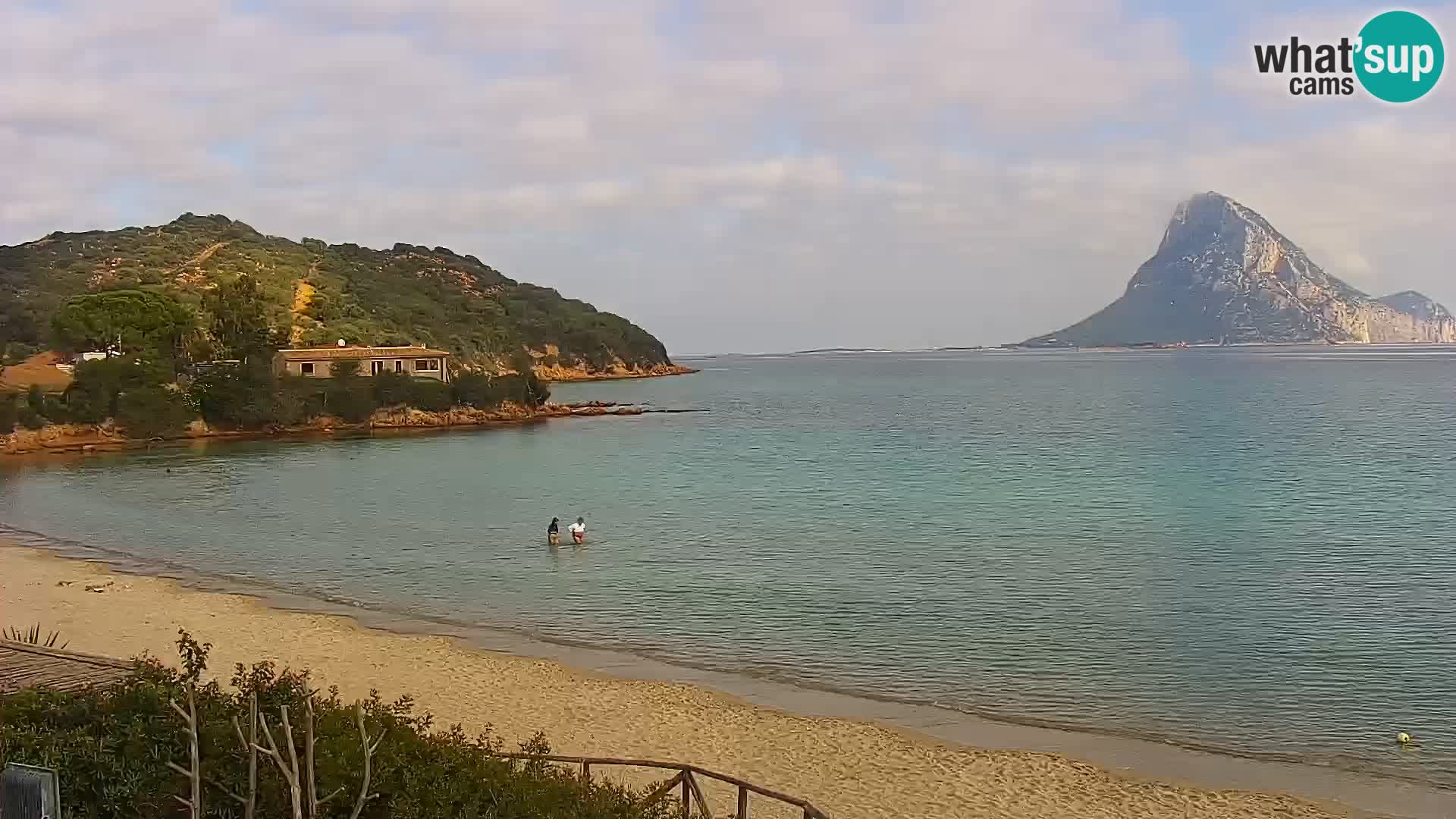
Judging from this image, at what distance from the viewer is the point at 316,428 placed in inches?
2736

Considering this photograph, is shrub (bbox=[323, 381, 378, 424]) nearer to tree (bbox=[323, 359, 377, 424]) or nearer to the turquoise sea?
tree (bbox=[323, 359, 377, 424])

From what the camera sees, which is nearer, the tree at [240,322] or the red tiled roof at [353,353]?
the tree at [240,322]

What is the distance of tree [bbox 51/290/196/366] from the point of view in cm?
7394

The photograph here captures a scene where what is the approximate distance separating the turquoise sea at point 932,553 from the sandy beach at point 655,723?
2045 mm

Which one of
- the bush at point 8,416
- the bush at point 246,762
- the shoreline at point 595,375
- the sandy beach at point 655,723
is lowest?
the sandy beach at point 655,723

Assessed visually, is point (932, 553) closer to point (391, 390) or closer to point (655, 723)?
point (655, 723)

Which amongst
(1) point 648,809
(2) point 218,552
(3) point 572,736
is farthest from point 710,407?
(1) point 648,809

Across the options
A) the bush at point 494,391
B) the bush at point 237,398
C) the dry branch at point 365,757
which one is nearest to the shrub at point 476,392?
the bush at point 494,391

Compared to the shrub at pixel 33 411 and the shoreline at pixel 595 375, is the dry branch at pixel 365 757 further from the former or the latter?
the shoreline at pixel 595 375

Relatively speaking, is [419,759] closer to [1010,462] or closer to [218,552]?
[218,552]

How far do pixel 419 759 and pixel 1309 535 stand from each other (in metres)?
28.5

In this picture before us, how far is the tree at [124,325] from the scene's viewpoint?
73.9 m

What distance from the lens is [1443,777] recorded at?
42.1 ft

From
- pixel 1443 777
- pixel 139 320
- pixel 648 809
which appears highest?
pixel 139 320
